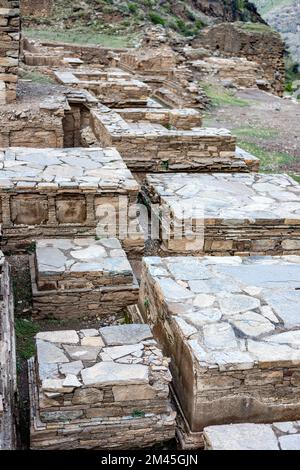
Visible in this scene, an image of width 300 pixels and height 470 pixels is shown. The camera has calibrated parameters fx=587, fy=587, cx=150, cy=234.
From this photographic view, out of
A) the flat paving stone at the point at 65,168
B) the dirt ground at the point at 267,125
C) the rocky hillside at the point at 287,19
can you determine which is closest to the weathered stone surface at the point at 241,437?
the flat paving stone at the point at 65,168

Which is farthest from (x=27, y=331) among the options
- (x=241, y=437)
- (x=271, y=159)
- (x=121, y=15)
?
(x=121, y=15)

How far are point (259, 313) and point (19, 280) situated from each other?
238 cm

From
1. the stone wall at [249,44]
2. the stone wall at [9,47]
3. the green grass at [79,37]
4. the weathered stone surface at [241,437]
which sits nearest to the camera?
the weathered stone surface at [241,437]

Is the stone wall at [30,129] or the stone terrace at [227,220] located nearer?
the stone terrace at [227,220]

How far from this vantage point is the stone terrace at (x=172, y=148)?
8.18 m

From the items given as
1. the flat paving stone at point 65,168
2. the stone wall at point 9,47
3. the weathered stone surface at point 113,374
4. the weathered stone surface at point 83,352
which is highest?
the stone wall at point 9,47

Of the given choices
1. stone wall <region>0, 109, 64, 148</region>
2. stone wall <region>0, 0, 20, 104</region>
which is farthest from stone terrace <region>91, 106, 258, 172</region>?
stone wall <region>0, 0, 20, 104</region>

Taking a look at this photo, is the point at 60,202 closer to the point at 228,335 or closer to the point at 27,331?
the point at 27,331

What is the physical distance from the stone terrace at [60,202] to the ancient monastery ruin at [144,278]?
14mm

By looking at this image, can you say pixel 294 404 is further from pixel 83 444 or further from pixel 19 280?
pixel 19 280

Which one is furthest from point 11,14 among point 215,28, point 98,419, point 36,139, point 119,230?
point 215,28

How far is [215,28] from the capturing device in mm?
23969

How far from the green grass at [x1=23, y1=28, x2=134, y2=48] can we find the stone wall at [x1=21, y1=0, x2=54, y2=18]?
48.3 inches

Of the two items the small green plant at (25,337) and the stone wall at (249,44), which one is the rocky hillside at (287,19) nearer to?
the stone wall at (249,44)
